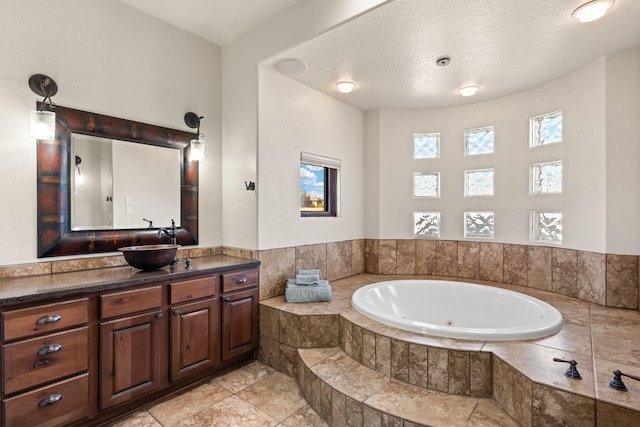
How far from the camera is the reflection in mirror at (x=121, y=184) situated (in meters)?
2.28

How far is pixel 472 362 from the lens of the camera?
186 centimetres

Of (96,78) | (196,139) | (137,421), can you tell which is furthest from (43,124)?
(137,421)

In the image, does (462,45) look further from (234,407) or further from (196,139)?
(234,407)

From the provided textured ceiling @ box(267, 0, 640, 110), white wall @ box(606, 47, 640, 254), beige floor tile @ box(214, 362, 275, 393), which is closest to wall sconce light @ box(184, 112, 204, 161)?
textured ceiling @ box(267, 0, 640, 110)

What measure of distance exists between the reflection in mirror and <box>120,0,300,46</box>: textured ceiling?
1.06m

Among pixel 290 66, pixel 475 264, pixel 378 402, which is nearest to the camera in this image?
pixel 378 402

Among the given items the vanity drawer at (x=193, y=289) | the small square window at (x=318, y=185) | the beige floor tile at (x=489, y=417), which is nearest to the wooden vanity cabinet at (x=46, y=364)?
the vanity drawer at (x=193, y=289)

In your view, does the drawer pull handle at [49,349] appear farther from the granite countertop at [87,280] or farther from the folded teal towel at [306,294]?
the folded teal towel at [306,294]

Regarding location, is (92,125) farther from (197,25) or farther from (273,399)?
(273,399)

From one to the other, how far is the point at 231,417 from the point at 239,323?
0.71 meters

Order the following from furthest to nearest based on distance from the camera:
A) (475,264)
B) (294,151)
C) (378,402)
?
(475,264)
(294,151)
(378,402)

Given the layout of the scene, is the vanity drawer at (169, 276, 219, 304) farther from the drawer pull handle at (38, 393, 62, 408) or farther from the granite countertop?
the drawer pull handle at (38, 393, 62, 408)

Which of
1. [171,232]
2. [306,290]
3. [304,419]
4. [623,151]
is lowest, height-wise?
[304,419]

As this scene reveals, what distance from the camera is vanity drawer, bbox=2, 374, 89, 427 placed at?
1.60 metres
